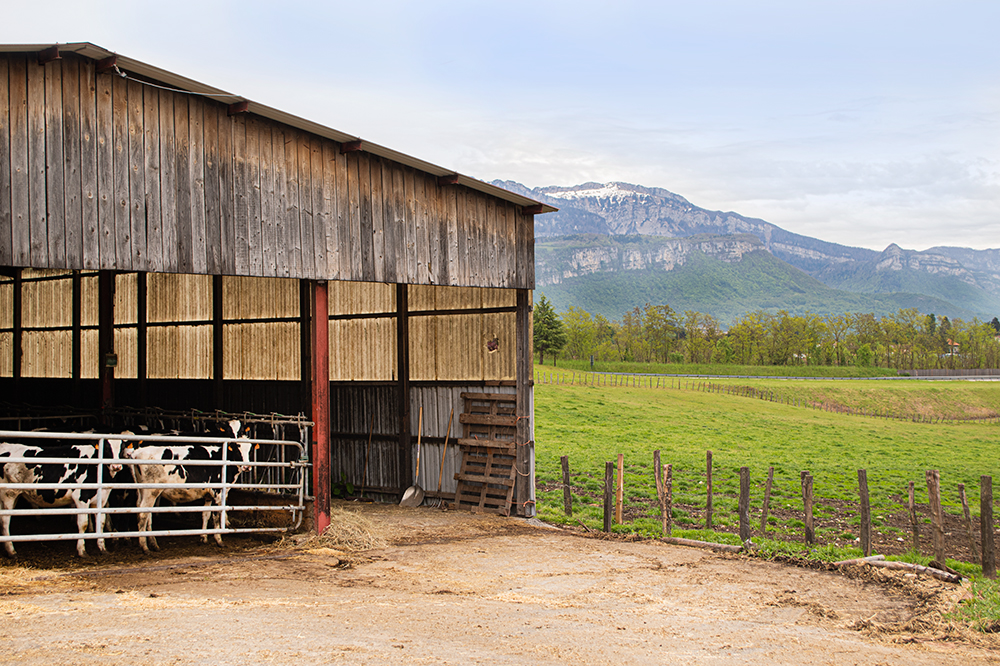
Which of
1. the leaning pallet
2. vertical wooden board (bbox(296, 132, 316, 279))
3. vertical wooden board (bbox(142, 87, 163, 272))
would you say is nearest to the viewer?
vertical wooden board (bbox(142, 87, 163, 272))

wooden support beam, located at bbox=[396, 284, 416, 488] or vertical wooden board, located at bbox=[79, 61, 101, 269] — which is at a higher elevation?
vertical wooden board, located at bbox=[79, 61, 101, 269]

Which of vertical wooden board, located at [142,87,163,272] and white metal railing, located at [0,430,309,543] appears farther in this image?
vertical wooden board, located at [142,87,163,272]

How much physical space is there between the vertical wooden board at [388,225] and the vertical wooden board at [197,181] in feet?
9.12

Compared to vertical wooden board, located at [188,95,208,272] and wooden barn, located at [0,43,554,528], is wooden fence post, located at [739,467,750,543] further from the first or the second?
vertical wooden board, located at [188,95,208,272]

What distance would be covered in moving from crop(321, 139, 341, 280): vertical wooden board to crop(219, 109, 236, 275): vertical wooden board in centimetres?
138

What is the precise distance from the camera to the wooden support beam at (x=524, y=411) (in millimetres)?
13727

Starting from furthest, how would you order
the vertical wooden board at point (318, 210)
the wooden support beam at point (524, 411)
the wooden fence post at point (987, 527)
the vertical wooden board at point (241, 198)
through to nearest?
1. the wooden support beam at point (524, 411)
2. the vertical wooden board at point (318, 210)
3. the wooden fence post at point (987, 527)
4. the vertical wooden board at point (241, 198)

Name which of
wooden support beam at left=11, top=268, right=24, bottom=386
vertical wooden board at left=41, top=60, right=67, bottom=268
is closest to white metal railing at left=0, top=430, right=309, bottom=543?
vertical wooden board at left=41, top=60, right=67, bottom=268

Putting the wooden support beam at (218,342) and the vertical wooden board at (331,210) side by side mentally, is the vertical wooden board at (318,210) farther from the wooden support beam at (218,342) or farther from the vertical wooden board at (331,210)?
the wooden support beam at (218,342)

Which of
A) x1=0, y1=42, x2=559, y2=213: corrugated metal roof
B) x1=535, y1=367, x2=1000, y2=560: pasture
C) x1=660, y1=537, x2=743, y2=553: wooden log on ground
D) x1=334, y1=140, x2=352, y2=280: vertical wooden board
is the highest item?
x1=0, y1=42, x2=559, y2=213: corrugated metal roof

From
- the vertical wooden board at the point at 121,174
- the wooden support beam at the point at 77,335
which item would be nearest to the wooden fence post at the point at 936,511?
the vertical wooden board at the point at 121,174

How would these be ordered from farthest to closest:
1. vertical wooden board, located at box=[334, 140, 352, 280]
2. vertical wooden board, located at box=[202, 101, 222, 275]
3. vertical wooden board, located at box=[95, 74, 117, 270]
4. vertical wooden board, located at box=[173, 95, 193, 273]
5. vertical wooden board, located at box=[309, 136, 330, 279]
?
vertical wooden board, located at box=[334, 140, 352, 280], vertical wooden board, located at box=[309, 136, 330, 279], vertical wooden board, located at box=[202, 101, 222, 275], vertical wooden board, located at box=[173, 95, 193, 273], vertical wooden board, located at box=[95, 74, 117, 270]

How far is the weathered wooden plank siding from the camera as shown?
8148mm

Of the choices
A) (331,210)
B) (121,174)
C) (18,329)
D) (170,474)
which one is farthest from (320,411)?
(18,329)
